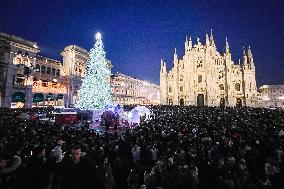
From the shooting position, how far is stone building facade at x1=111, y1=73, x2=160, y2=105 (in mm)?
78000

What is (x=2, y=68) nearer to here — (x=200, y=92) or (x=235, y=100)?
(x=200, y=92)

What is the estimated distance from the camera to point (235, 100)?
49.9 metres

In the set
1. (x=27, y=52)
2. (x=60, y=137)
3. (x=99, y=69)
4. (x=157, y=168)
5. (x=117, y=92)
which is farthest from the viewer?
(x=117, y=92)

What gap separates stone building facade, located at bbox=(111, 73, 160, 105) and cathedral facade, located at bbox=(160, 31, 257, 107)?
85.9ft

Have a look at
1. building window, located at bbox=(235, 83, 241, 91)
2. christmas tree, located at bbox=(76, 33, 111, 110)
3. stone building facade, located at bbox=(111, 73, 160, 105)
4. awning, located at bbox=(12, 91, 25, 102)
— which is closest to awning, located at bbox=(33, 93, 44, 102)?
awning, located at bbox=(12, 91, 25, 102)

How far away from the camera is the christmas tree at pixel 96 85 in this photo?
25.3 m

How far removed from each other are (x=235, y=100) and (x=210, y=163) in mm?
47801

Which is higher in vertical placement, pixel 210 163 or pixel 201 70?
pixel 201 70

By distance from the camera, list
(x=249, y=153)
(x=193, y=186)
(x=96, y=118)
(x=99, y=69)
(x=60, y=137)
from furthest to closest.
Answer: (x=99, y=69) < (x=96, y=118) < (x=60, y=137) < (x=249, y=153) < (x=193, y=186)

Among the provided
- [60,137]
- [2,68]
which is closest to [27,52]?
[2,68]

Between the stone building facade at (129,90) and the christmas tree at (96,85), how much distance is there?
148 feet

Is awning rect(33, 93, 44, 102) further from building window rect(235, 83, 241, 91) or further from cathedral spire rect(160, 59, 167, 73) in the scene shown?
building window rect(235, 83, 241, 91)

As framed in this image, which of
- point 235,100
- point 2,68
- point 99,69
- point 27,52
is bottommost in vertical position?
point 235,100

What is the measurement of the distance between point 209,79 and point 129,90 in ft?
138
